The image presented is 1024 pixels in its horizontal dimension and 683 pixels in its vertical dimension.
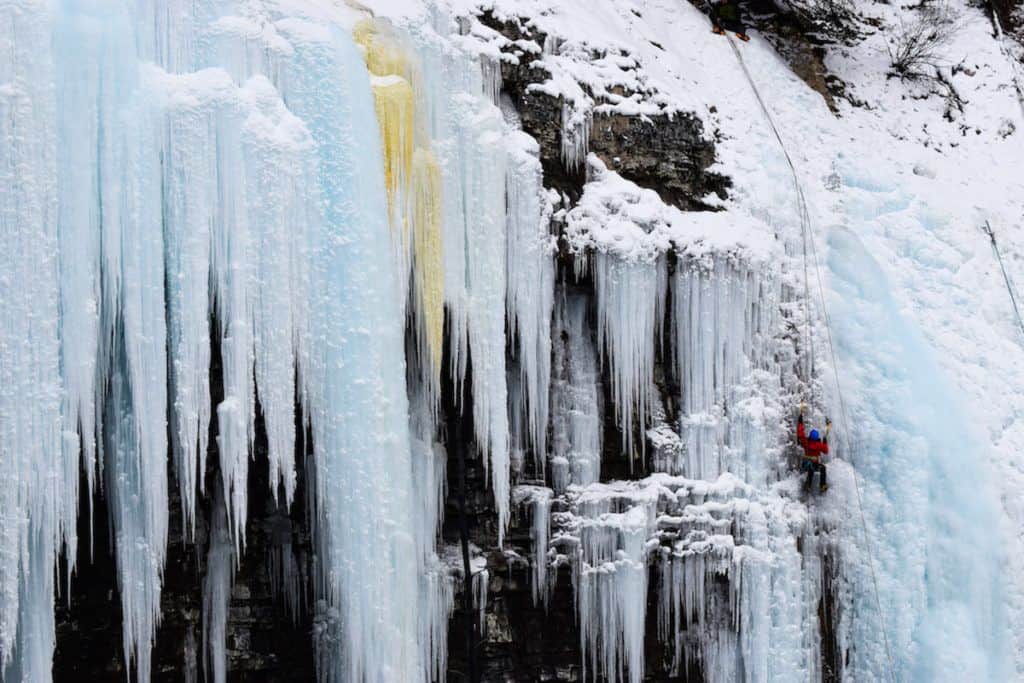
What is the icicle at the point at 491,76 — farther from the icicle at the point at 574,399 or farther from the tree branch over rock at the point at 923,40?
the tree branch over rock at the point at 923,40

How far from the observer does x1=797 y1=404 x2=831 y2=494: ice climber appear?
31.0 feet

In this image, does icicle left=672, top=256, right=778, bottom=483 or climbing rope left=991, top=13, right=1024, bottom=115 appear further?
climbing rope left=991, top=13, right=1024, bottom=115

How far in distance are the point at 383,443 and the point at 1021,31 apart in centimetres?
947

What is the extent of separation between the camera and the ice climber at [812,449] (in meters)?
9.44

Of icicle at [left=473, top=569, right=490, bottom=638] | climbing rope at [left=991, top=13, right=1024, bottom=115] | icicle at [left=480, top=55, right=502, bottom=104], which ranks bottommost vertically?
icicle at [left=473, top=569, right=490, bottom=638]

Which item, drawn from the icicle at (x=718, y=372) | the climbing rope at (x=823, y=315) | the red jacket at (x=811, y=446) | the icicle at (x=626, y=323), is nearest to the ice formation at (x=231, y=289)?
the icicle at (x=626, y=323)

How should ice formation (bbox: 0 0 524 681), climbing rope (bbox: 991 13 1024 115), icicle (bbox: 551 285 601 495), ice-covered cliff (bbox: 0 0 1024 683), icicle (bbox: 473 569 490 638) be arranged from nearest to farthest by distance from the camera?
ice formation (bbox: 0 0 524 681), ice-covered cliff (bbox: 0 0 1024 683), icicle (bbox: 473 569 490 638), icicle (bbox: 551 285 601 495), climbing rope (bbox: 991 13 1024 115)

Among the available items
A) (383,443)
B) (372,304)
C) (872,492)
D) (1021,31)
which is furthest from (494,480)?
(1021,31)

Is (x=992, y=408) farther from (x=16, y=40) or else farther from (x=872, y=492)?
(x=16, y=40)

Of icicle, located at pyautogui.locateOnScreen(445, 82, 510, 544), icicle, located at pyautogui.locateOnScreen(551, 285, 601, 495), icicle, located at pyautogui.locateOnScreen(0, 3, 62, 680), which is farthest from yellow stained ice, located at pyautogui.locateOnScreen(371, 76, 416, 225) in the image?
icicle, located at pyautogui.locateOnScreen(0, 3, 62, 680)

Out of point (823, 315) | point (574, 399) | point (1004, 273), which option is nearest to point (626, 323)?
point (574, 399)

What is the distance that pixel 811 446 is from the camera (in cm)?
945

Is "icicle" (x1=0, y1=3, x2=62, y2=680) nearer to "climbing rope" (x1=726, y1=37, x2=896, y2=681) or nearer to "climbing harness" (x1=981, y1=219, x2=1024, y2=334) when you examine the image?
"climbing rope" (x1=726, y1=37, x2=896, y2=681)

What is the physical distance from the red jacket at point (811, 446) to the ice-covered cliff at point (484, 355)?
0.56 ft
